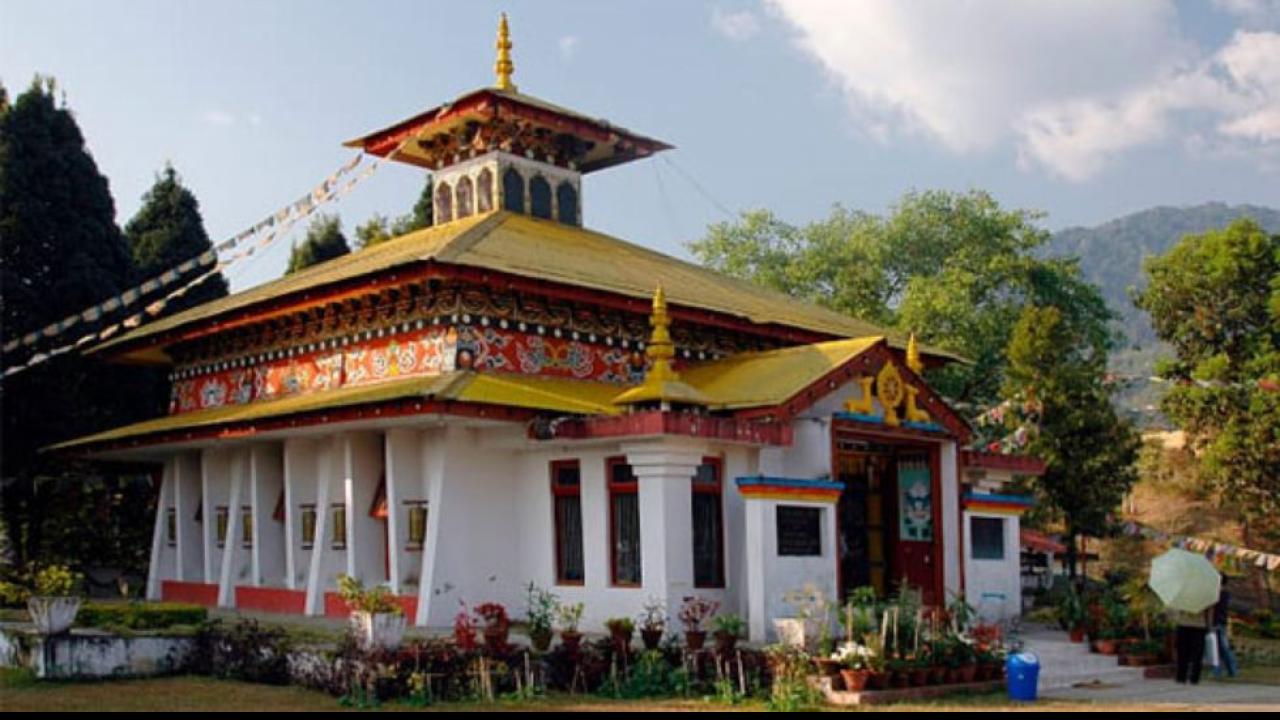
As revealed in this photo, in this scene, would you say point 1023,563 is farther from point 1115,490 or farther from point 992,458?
point 992,458

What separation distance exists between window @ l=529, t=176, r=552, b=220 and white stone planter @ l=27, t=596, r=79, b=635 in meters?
11.6

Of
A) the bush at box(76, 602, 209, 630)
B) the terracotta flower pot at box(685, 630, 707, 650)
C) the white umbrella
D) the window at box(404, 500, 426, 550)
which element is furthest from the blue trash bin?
the bush at box(76, 602, 209, 630)

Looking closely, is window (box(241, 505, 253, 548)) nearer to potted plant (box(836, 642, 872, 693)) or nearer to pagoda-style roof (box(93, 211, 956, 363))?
pagoda-style roof (box(93, 211, 956, 363))

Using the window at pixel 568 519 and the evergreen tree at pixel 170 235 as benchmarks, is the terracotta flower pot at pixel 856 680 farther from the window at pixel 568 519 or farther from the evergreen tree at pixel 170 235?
the evergreen tree at pixel 170 235

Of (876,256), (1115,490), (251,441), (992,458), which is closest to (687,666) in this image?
(992,458)

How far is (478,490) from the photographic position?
61.0 feet

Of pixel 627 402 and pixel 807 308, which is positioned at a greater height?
pixel 807 308

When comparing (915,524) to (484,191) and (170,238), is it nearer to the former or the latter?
(484,191)

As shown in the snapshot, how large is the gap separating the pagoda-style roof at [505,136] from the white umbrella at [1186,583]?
508 inches

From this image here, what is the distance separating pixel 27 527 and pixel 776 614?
16.3m

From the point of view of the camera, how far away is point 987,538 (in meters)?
20.8

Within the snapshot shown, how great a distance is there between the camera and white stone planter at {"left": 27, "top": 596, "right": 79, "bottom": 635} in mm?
14992

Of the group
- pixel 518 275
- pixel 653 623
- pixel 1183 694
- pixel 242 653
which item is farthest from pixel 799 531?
pixel 242 653

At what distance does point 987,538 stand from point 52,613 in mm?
12761
